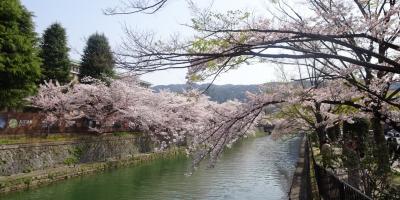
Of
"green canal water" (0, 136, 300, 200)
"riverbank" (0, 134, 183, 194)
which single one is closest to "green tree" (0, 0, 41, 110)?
"riverbank" (0, 134, 183, 194)

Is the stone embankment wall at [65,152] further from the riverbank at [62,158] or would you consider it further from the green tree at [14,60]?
the green tree at [14,60]

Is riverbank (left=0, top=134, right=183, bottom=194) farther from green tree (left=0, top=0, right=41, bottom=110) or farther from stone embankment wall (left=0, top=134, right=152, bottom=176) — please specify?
green tree (left=0, top=0, right=41, bottom=110)

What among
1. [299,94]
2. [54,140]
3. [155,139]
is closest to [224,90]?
[155,139]

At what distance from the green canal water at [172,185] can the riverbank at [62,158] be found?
53 cm

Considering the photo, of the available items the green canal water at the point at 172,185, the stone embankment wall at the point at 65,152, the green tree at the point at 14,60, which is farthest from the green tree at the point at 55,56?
the green canal water at the point at 172,185

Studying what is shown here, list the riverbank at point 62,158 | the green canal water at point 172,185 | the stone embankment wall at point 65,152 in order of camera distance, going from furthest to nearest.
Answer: the stone embankment wall at point 65,152 < the riverbank at point 62,158 < the green canal water at point 172,185

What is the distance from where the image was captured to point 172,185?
16.9 m

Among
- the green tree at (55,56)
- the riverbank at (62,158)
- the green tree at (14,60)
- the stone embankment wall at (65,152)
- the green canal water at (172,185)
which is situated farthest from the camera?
the green tree at (55,56)

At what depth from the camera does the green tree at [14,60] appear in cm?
2170

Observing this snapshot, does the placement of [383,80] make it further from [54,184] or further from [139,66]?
[54,184]

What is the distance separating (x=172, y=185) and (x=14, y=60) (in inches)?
448

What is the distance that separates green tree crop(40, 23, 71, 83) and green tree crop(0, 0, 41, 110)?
730cm

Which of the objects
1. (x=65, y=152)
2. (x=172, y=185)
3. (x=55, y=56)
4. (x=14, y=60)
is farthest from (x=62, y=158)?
(x=55, y=56)

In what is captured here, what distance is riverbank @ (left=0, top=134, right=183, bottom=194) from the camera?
16203 mm
